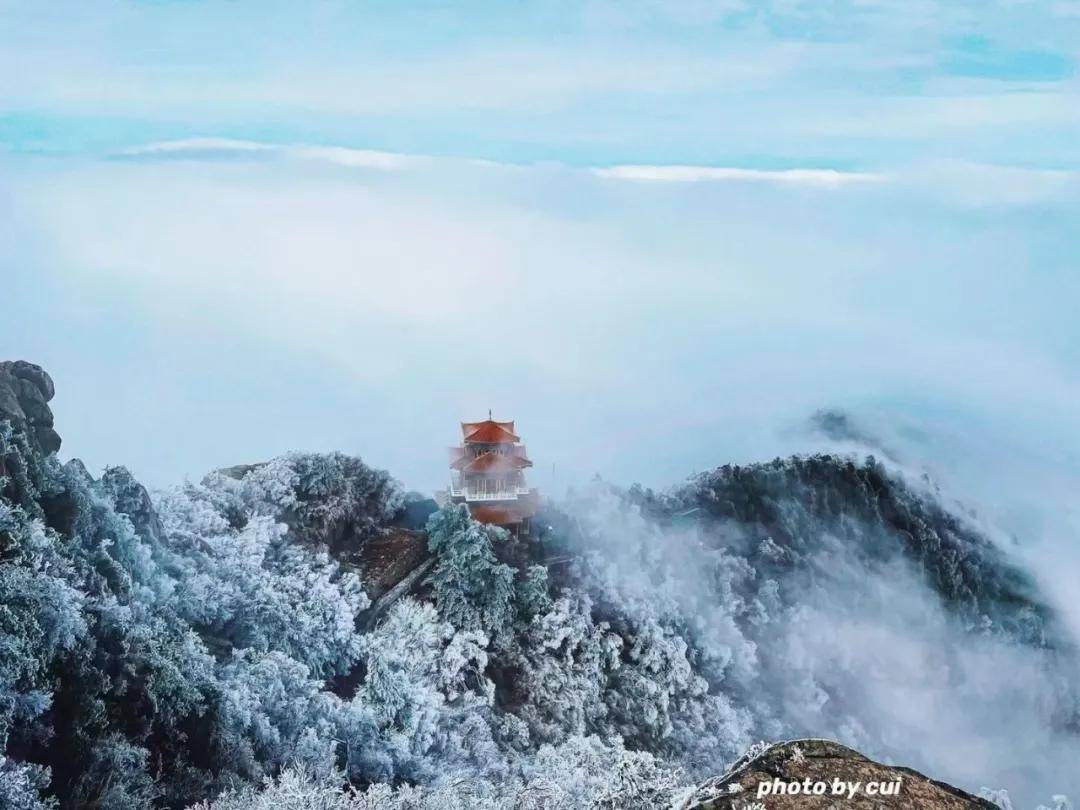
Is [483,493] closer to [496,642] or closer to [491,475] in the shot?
[491,475]

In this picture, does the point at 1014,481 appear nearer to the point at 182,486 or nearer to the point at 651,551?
the point at 651,551

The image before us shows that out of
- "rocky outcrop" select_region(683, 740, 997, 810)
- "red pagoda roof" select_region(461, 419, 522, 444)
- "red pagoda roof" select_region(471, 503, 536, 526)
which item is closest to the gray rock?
"red pagoda roof" select_region(461, 419, 522, 444)

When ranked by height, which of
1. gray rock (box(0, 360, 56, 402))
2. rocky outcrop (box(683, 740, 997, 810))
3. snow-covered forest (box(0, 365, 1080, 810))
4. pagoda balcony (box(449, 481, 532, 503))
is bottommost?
rocky outcrop (box(683, 740, 997, 810))

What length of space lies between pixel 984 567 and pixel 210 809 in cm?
2732

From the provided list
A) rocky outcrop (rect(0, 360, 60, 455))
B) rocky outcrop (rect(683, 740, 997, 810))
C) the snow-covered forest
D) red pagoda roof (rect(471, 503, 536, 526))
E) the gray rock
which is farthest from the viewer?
red pagoda roof (rect(471, 503, 536, 526))

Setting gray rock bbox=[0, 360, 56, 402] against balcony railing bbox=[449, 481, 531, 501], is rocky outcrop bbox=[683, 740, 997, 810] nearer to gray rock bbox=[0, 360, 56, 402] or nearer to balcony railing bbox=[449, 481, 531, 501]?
gray rock bbox=[0, 360, 56, 402]

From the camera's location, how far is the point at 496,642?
27.7 metres

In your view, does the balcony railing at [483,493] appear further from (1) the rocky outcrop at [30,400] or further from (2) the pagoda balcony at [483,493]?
(1) the rocky outcrop at [30,400]

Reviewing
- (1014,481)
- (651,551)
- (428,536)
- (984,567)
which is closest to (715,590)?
(651,551)

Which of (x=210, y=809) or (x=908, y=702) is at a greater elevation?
(x=908, y=702)

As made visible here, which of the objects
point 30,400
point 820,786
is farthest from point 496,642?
point 820,786

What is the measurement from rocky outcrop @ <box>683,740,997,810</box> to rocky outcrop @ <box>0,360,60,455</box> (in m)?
17.0

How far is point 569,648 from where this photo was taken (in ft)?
92.9

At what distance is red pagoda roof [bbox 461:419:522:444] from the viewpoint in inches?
1209
